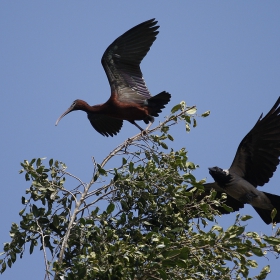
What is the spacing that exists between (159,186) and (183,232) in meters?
0.51

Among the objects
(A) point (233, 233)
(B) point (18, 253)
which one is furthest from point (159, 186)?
(B) point (18, 253)

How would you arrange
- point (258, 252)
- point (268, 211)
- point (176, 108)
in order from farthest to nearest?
point (268, 211) → point (176, 108) → point (258, 252)

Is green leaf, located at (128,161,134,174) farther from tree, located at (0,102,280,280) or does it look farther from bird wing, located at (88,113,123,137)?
bird wing, located at (88,113,123,137)

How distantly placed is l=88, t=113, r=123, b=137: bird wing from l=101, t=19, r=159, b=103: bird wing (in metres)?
1.09

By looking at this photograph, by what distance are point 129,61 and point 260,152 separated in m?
2.28

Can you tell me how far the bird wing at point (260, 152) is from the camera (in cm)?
796

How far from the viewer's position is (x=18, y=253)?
5.66 meters

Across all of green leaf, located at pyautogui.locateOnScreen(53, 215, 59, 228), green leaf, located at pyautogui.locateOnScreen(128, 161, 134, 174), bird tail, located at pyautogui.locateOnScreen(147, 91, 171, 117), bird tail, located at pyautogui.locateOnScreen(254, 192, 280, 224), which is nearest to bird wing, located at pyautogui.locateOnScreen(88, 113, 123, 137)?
bird tail, located at pyautogui.locateOnScreen(147, 91, 171, 117)

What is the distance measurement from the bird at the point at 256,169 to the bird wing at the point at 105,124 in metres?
Answer: 2.09

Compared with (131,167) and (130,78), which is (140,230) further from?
(130,78)

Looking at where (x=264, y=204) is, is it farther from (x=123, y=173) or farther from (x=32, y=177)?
(x=32, y=177)

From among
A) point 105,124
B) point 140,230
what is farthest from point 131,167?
point 105,124

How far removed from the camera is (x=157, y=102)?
8508 mm

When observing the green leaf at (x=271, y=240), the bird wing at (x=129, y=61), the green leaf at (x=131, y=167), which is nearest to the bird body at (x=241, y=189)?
the bird wing at (x=129, y=61)
